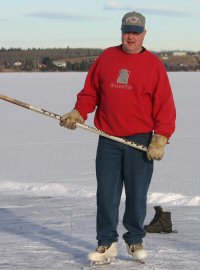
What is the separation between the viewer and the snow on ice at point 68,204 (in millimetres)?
4379

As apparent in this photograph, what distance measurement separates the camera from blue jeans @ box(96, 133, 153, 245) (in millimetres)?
4164

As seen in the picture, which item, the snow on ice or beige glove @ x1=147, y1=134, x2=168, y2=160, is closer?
beige glove @ x1=147, y1=134, x2=168, y2=160

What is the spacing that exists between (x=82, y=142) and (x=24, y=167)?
11.4 ft

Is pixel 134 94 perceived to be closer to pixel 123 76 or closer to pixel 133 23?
pixel 123 76

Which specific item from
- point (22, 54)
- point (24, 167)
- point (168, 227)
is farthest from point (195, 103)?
point (22, 54)

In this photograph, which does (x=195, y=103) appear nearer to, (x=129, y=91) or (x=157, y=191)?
(x=157, y=191)

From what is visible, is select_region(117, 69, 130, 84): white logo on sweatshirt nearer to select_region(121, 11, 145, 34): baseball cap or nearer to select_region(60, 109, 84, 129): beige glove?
select_region(121, 11, 145, 34): baseball cap

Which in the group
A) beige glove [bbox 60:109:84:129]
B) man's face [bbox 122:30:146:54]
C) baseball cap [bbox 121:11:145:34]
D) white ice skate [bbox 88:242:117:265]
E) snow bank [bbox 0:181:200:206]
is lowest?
snow bank [bbox 0:181:200:206]

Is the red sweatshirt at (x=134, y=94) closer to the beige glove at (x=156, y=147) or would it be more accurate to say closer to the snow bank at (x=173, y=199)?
the beige glove at (x=156, y=147)

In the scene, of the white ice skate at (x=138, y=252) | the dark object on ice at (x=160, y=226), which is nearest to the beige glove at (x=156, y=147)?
the white ice skate at (x=138, y=252)

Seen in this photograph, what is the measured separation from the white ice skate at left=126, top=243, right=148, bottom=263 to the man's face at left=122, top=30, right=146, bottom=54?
1.27 m

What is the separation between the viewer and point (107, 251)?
427cm

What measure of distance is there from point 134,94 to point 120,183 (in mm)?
603

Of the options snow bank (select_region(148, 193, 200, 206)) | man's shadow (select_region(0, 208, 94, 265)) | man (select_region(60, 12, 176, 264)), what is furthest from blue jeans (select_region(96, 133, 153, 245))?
snow bank (select_region(148, 193, 200, 206))
